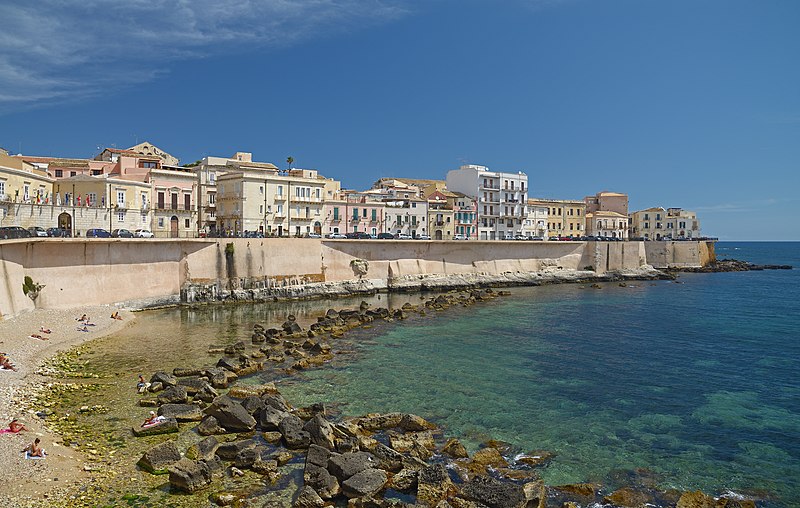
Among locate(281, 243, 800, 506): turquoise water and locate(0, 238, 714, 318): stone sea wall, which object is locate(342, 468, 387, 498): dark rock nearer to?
locate(281, 243, 800, 506): turquoise water

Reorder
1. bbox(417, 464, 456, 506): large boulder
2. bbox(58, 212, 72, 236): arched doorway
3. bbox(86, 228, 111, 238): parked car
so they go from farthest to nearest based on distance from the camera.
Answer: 1. bbox(58, 212, 72, 236): arched doorway
2. bbox(86, 228, 111, 238): parked car
3. bbox(417, 464, 456, 506): large boulder

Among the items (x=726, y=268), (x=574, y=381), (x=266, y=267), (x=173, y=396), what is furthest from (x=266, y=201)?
(x=726, y=268)

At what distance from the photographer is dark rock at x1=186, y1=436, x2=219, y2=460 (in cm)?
1299

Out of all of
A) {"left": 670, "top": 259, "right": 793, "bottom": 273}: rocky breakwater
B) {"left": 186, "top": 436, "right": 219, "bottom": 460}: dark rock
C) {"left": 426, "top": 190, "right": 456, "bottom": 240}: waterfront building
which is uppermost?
{"left": 426, "top": 190, "right": 456, "bottom": 240}: waterfront building

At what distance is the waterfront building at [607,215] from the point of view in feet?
Answer: 318

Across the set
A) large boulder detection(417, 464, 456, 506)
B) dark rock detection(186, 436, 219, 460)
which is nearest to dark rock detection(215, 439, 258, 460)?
dark rock detection(186, 436, 219, 460)

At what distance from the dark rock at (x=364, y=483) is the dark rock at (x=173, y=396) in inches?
302

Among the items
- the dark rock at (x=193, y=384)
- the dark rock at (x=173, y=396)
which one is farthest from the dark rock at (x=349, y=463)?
the dark rock at (x=193, y=384)

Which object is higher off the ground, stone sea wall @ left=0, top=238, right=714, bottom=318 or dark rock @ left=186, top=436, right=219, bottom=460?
stone sea wall @ left=0, top=238, right=714, bottom=318

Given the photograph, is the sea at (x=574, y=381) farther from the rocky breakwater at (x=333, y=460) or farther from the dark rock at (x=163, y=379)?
the dark rock at (x=163, y=379)

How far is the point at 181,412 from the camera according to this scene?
1596cm

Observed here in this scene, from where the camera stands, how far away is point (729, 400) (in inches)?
788

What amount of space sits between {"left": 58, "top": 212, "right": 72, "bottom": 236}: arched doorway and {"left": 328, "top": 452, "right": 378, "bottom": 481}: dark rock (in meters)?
38.9

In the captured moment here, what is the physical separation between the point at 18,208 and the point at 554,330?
3733cm
